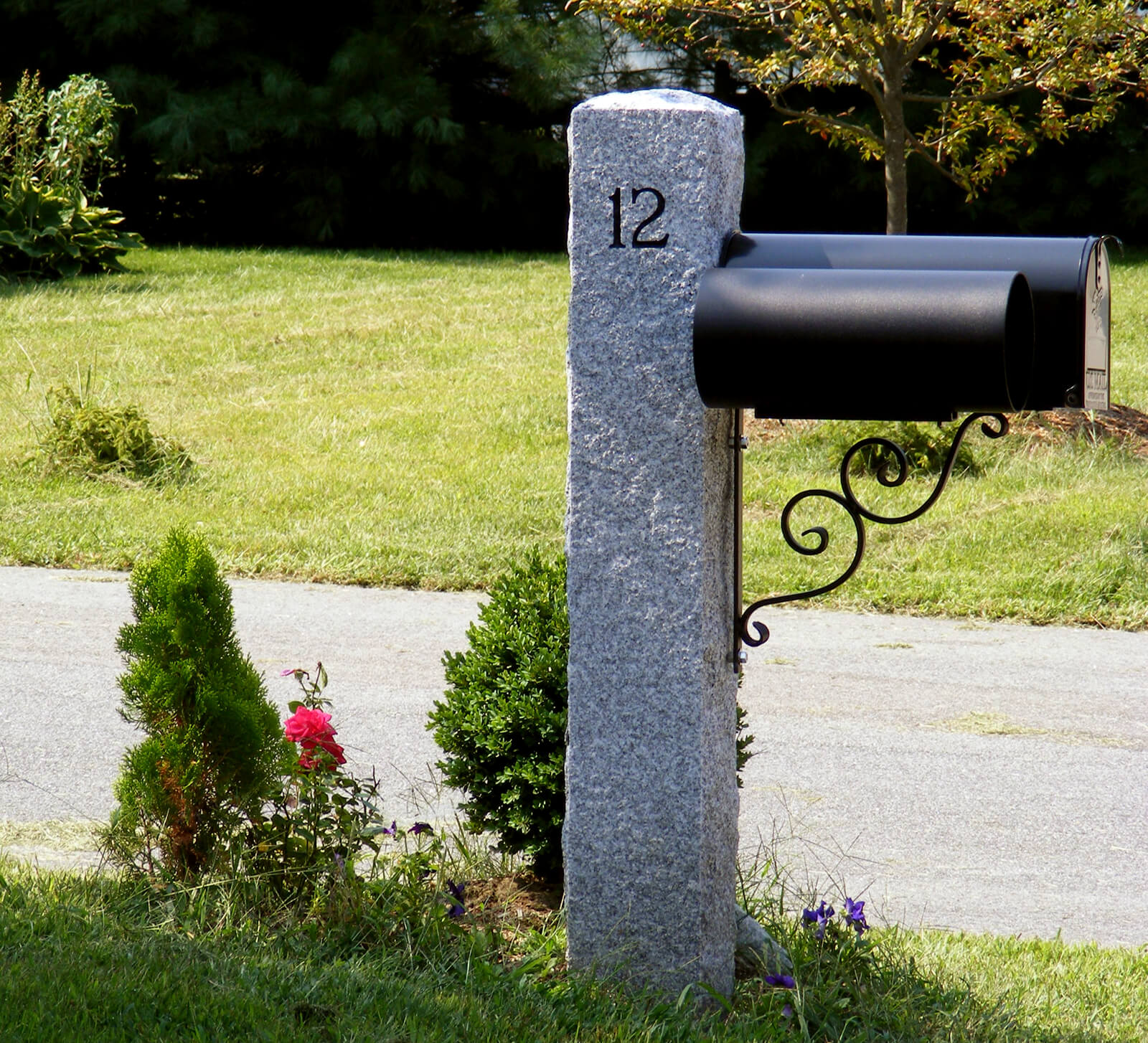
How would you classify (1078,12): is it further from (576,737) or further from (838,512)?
(576,737)

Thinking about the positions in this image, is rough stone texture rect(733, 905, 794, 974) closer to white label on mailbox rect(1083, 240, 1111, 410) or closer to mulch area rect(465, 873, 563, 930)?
mulch area rect(465, 873, 563, 930)

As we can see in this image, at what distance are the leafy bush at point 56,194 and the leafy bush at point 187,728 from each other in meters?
13.1

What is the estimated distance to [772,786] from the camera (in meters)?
4.46

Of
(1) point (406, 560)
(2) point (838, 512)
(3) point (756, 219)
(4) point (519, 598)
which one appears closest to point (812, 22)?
(2) point (838, 512)

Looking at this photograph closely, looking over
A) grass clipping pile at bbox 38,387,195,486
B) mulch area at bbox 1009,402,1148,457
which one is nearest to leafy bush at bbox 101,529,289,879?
grass clipping pile at bbox 38,387,195,486

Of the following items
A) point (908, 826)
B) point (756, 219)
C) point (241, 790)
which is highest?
point (756, 219)

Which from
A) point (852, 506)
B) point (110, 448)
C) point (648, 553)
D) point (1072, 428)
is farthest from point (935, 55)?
point (648, 553)

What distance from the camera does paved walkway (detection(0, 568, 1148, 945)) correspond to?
387 centimetres

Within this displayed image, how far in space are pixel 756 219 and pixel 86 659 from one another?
1730 cm

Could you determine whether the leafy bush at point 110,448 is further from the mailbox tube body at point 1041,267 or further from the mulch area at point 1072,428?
the mailbox tube body at point 1041,267

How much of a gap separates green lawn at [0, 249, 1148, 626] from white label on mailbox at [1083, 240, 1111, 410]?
3740 millimetres

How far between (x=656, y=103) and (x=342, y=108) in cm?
1720

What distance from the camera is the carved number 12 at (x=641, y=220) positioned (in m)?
2.66

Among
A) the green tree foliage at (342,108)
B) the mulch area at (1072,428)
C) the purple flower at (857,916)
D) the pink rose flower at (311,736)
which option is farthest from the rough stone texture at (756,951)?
the green tree foliage at (342,108)
